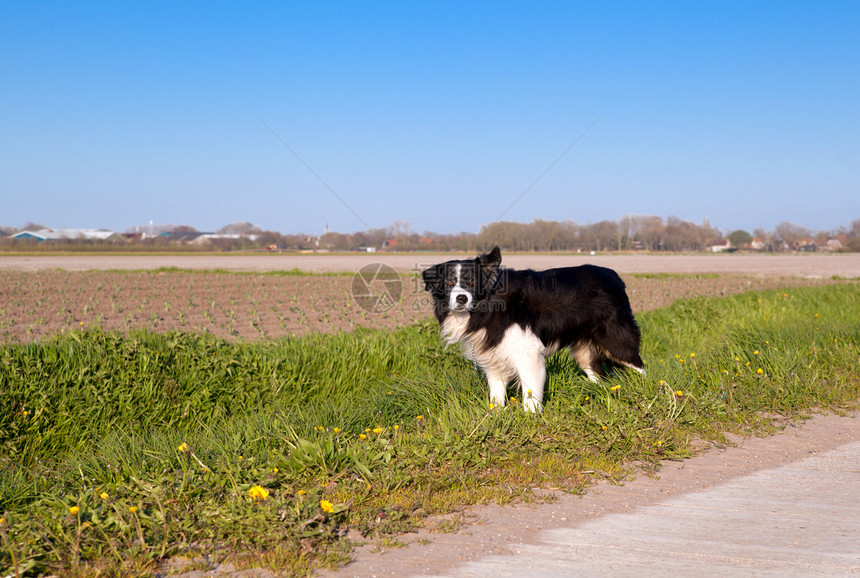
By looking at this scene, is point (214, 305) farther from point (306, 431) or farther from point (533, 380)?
point (533, 380)

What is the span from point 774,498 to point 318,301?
18.5 meters

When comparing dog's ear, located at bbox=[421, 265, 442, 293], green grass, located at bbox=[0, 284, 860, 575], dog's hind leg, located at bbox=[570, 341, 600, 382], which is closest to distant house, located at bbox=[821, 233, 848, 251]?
green grass, located at bbox=[0, 284, 860, 575]

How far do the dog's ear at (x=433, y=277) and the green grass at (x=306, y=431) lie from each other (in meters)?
1.13

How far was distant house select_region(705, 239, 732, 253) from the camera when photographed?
409ft

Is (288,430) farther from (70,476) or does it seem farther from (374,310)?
(374,310)

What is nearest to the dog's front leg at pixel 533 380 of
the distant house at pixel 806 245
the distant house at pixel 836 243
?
the distant house at pixel 836 243

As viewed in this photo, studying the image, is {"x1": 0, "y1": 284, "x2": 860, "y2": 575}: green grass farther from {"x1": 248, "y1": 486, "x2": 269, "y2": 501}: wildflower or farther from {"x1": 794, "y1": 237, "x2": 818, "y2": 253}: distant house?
{"x1": 794, "y1": 237, "x2": 818, "y2": 253}: distant house

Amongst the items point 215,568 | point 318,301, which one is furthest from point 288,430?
point 318,301

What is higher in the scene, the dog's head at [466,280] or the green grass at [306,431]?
the dog's head at [466,280]

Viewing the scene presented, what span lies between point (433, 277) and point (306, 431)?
191 centimetres

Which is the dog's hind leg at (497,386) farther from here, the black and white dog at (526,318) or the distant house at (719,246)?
the distant house at (719,246)

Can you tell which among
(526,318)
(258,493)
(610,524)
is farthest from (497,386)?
(258,493)

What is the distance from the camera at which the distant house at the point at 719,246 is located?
4902 inches

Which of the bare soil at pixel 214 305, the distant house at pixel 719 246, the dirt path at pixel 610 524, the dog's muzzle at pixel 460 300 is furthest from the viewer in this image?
the distant house at pixel 719 246
